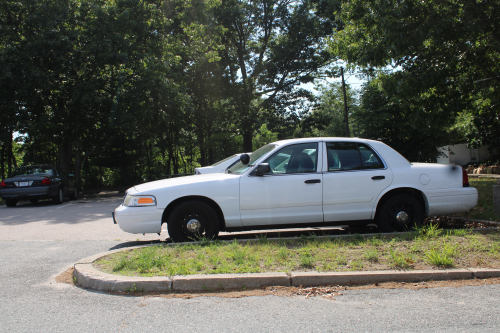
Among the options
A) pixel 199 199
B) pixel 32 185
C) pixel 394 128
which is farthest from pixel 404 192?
pixel 394 128

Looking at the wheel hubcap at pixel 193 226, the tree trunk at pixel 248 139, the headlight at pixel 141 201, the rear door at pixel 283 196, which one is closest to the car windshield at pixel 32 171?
the headlight at pixel 141 201

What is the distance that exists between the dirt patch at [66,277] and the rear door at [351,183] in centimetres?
368

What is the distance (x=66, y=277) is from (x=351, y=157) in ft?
14.7

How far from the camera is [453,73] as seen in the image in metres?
12.7

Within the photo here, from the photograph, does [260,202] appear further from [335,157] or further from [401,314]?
[401,314]

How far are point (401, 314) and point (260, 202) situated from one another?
303 centimetres

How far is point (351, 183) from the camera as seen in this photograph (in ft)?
21.4

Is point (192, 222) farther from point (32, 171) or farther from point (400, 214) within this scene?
point (32, 171)

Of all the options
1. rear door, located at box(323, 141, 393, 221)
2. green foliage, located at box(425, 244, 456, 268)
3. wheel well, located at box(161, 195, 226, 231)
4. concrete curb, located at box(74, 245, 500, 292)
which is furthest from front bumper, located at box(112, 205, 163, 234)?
green foliage, located at box(425, 244, 456, 268)

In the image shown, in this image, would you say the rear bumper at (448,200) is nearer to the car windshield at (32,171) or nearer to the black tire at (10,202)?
the car windshield at (32,171)

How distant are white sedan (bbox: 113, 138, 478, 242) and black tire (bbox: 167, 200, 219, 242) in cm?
2

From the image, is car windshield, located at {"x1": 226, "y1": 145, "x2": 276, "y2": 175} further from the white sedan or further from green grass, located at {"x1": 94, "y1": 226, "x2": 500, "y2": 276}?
green grass, located at {"x1": 94, "y1": 226, "x2": 500, "y2": 276}

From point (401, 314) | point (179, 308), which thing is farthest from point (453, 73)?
point (179, 308)

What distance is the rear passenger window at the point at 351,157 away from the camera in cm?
666
